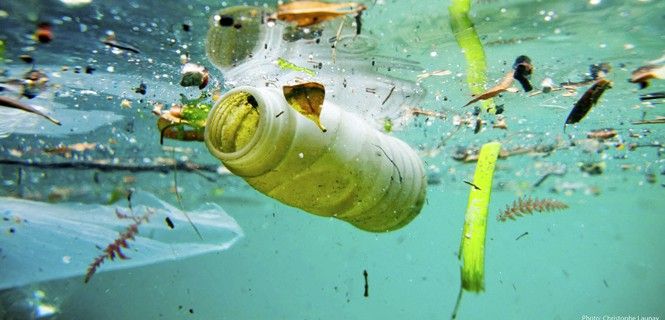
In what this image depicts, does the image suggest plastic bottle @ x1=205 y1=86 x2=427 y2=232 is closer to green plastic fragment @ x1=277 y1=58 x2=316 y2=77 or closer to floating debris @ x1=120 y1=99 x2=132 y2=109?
green plastic fragment @ x1=277 y1=58 x2=316 y2=77

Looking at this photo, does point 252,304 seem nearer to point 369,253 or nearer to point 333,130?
point 369,253

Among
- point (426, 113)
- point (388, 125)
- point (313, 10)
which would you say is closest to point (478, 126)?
point (426, 113)

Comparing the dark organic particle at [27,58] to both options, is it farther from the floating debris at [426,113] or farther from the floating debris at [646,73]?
Result: the floating debris at [646,73]

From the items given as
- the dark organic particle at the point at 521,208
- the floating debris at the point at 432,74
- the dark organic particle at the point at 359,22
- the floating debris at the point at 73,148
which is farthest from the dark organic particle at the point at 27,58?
the dark organic particle at the point at 521,208

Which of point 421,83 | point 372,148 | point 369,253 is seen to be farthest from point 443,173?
point 369,253

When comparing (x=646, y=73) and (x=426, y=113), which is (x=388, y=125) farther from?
(x=646, y=73)
